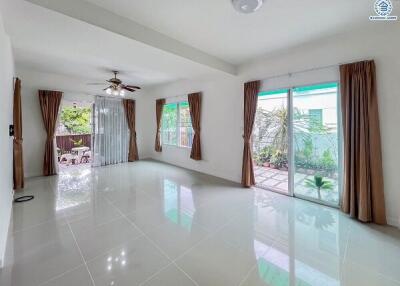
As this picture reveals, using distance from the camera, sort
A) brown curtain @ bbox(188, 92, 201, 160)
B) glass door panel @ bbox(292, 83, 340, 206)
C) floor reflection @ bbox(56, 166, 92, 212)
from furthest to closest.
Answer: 1. brown curtain @ bbox(188, 92, 201, 160)
2. floor reflection @ bbox(56, 166, 92, 212)
3. glass door panel @ bbox(292, 83, 340, 206)

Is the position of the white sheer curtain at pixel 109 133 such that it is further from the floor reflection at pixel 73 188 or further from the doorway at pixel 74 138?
the floor reflection at pixel 73 188

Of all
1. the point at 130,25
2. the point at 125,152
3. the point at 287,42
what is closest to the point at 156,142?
the point at 125,152

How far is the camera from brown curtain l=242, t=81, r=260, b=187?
12.7ft

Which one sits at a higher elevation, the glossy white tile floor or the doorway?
the doorway

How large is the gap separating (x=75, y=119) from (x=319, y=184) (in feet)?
36.8

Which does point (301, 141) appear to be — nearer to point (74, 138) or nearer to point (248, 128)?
point (248, 128)

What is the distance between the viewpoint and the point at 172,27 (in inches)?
102

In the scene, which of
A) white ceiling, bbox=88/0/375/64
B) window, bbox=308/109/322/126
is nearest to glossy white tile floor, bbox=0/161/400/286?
window, bbox=308/109/322/126

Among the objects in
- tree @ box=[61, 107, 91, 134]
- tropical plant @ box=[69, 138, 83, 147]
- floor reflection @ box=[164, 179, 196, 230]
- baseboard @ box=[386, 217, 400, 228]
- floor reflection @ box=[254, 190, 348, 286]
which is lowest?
floor reflection @ box=[254, 190, 348, 286]

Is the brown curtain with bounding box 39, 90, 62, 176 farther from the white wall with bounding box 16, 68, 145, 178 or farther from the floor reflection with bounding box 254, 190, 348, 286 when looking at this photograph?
the floor reflection with bounding box 254, 190, 348, 286

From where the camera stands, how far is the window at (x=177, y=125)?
579 cm

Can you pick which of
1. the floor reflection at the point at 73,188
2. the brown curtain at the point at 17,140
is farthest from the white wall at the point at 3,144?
the brown curtain at the point at 17,140

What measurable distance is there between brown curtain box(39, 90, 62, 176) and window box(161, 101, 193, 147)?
3.05 m

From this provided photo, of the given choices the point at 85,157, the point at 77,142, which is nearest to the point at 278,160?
the point at 85,157
